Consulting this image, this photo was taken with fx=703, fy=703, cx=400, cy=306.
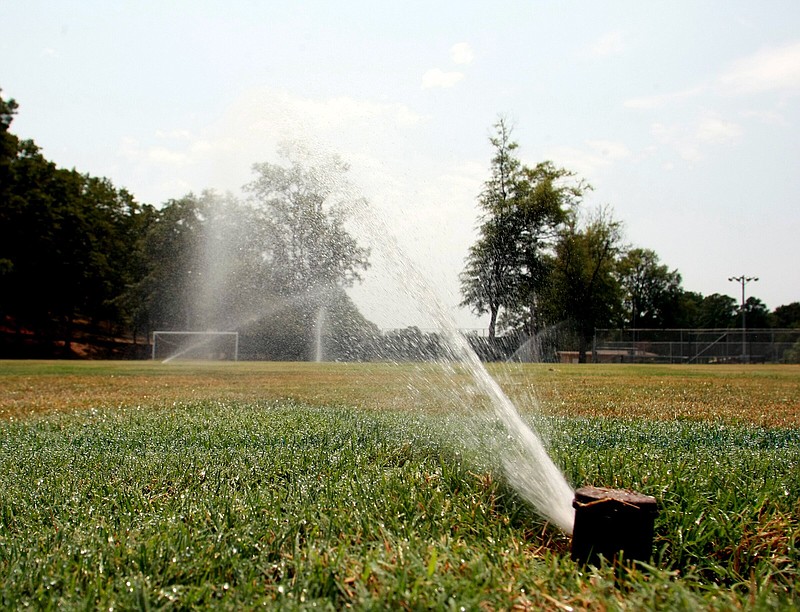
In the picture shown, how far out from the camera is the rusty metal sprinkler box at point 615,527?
78.0 inches

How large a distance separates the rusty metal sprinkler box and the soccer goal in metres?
33.7

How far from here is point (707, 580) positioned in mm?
2084

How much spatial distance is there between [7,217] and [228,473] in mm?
42531

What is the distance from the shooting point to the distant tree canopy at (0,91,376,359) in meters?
33.2

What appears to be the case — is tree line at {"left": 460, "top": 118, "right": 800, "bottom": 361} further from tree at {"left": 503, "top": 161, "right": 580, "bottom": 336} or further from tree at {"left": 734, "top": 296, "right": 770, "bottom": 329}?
tree at {"left": 734, "top": 296, "right": 770, "bottom": 329}

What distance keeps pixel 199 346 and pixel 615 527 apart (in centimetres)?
3564

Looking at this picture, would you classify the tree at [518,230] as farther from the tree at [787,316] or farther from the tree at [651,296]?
the tree at [787,316]

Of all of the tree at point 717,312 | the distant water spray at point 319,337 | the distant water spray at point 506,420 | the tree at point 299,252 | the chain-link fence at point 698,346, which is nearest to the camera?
the distant water spray at point 506,420

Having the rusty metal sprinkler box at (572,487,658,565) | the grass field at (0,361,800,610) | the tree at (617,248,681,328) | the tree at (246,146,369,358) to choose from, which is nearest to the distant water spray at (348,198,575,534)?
the grass field at (0,361,800,610)

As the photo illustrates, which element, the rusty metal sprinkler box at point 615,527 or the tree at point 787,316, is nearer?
the rusty metal sprinkler box at point 615,527

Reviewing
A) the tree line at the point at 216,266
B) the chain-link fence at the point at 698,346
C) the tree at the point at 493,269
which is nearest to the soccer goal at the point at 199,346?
the tree line at the point at 216,266

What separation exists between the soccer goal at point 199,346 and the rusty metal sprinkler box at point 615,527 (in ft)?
111

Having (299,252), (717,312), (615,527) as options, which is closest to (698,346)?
(299,252)

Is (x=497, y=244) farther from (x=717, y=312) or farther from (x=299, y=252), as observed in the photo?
(x=717, y=312)
